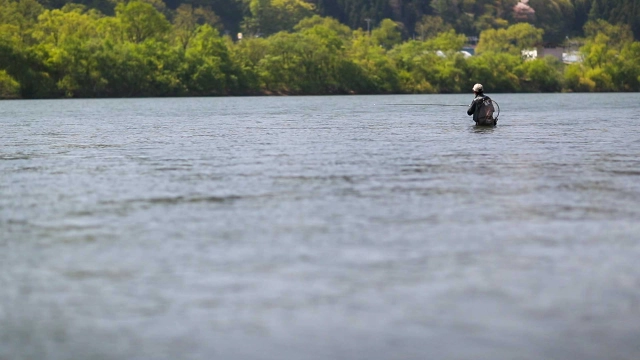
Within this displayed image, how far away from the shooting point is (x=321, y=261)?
12.7 m

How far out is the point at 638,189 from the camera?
1986 centimetres

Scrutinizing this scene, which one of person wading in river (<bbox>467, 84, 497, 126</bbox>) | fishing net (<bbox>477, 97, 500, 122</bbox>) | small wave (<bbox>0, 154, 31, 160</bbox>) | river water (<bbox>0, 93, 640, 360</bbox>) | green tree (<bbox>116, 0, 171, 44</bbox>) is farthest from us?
green tree (<bbox>116, 0, 171, 44</bbox>)

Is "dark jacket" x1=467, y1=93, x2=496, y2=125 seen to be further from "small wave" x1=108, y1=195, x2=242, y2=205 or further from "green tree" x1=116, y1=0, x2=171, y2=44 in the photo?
"green tree" x1=116, y1=0, x2=171, y2=44

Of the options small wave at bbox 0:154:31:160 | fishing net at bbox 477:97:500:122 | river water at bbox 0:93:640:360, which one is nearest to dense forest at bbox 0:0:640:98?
fishing net at bbox 477:97:500:122

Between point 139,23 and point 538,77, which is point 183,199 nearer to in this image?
point 139,23

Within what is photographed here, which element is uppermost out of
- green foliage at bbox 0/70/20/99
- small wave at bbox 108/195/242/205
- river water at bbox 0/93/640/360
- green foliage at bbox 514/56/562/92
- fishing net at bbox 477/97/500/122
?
river water at bbox 0/93/640/360

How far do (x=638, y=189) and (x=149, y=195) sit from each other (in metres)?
7.50

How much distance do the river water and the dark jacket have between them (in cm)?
1518

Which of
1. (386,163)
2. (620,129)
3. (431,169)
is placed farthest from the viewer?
(620,129)

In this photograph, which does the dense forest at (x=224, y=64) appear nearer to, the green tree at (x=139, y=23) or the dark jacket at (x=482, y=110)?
the green tree at (x=139, y=23)

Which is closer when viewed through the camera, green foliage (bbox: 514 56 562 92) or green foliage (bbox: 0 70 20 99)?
green foliage (bbox: 0 70 20 99)

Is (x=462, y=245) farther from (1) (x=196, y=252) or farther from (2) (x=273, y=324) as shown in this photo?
(2) (x=273, y=324)

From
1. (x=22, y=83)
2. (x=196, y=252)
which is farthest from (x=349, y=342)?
(x=22, y=83)

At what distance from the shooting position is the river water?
959 cm
